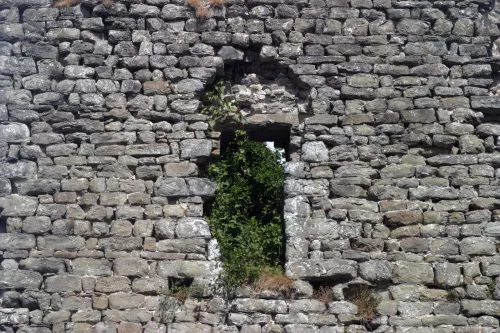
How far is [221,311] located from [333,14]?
130 inches

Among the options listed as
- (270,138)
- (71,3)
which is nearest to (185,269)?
(270,138)

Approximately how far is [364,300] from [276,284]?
840 millimetres

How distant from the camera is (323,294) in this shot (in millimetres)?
6781

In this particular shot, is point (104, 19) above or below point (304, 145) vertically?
above

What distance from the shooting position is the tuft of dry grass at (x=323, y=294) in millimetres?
6761

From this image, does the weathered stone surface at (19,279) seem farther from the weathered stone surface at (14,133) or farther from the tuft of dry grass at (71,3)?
the tuft of dry grass at (71,3)

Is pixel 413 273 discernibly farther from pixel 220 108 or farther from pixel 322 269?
pixel 220 108

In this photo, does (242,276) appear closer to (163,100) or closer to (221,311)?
(221,311)

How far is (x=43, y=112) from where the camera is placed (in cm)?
735

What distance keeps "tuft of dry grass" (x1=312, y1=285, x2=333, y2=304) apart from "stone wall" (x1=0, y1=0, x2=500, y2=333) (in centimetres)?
6

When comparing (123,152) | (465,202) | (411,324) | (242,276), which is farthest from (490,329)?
(123,152)

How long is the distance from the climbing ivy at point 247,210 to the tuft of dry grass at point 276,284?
82mm

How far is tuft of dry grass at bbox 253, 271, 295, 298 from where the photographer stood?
22.1 feet

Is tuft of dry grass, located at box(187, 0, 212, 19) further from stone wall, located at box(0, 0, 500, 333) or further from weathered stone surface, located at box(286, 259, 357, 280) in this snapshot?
weathered stone surface, located at box(286, 259, 357, 280)
